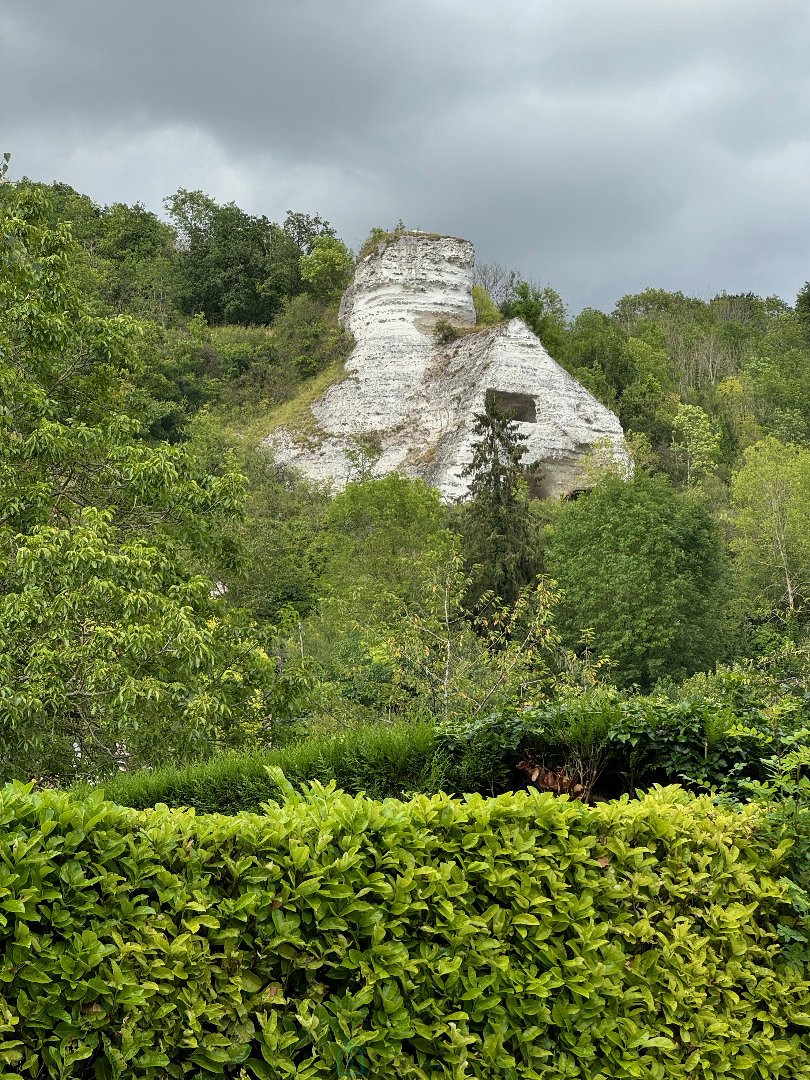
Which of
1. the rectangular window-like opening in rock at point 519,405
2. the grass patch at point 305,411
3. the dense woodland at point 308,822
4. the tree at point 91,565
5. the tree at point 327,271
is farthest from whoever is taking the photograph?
the tree at point 327,271

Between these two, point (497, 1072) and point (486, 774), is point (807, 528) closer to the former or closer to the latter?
point (486, 774)

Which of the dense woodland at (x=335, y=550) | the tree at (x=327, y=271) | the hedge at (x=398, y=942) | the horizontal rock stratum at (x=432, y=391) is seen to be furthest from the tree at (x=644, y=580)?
the tree at (x=327, y=271)

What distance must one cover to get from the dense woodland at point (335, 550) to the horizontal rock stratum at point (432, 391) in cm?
232

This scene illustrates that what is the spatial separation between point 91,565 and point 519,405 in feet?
138

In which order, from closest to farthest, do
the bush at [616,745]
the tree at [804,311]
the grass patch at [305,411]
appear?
the bush at [616,745], the grass patch at [305,411], the tree at [804,311]

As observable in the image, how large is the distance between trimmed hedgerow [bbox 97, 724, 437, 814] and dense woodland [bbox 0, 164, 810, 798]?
56 millimetres

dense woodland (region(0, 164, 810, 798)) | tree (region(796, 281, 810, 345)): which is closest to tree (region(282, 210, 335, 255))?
dense woodland (region(0, 164, 810, 798))

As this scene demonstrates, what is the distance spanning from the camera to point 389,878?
11.6 ft

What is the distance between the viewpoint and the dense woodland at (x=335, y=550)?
8.86 m

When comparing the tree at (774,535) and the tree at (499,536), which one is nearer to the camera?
the tree at (499,536)

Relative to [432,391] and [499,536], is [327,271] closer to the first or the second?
[432,391]

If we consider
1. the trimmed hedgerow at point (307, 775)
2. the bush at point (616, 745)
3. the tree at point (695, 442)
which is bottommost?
the trimmed hedgerow at point (307, 775)

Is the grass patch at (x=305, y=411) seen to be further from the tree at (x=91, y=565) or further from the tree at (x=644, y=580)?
the tree at (x=91, y=565)

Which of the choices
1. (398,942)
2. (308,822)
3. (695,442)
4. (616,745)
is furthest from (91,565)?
(695,442)
